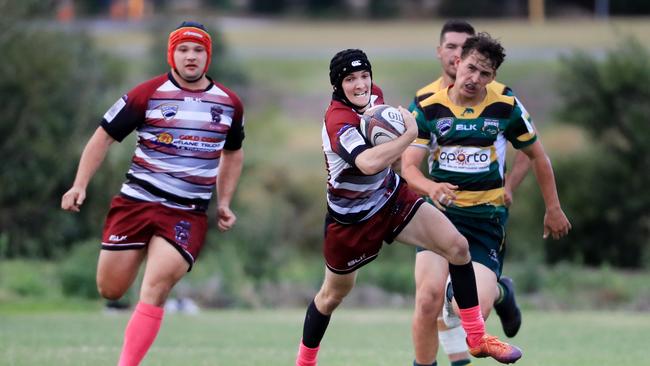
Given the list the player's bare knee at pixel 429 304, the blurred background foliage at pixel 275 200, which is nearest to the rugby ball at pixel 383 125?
the player's bare knee at pixel 429 304

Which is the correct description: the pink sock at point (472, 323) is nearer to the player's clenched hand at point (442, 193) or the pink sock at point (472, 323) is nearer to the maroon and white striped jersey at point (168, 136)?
the player's clenched hand at point (442, 193)

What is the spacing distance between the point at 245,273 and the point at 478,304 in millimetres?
13371

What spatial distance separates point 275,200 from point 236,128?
17748mm

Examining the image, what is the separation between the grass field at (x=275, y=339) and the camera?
32.4 ft

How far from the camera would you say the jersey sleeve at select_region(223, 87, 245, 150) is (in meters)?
8.01

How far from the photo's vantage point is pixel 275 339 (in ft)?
41.0

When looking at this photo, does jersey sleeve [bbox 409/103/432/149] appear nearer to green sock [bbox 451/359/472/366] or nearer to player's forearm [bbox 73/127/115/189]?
green sock [bbox 451/359/472/366]

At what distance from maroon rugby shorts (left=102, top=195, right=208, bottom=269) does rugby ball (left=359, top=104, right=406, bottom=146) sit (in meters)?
1.31

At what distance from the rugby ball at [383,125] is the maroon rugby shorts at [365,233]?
1.76 ft

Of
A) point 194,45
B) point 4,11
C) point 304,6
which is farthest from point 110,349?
point 304,6

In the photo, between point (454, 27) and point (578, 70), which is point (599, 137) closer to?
point (578, 70)

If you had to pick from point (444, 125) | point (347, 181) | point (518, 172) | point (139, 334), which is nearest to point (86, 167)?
point (139, 334)

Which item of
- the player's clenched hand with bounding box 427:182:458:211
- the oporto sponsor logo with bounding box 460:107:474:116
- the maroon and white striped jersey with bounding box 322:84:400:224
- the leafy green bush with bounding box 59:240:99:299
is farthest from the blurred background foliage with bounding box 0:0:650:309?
the player's clenched hand with bounding box 427:182:458:211

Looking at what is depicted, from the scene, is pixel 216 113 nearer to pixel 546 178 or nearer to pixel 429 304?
pixel 429 304
